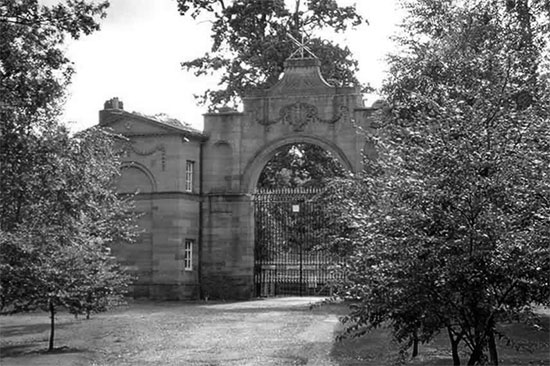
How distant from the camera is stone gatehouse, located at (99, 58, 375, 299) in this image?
100ft

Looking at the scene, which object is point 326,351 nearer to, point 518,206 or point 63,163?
point 63,163

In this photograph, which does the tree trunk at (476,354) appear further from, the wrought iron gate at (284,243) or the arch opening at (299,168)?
the arch opening at (299,168)

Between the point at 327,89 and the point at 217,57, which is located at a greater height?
the point at 217,57

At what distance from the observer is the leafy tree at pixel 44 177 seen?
53.7 feet

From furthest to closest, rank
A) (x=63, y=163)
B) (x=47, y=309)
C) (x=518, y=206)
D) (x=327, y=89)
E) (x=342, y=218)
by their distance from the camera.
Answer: (x=327, y=89) → (x=47, y=309) → (x=63, y=163) → (x=342, y=218) → (x=518, y=206)

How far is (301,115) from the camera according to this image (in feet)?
101

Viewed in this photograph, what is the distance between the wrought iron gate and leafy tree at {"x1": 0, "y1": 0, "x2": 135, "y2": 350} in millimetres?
12146

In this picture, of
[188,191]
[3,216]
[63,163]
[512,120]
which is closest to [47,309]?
[3,216]

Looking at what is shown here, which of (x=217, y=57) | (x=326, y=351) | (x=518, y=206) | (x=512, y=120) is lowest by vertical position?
(x=326, y=351)

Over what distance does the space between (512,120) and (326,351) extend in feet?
24.7

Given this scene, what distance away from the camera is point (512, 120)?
11406 millimetres

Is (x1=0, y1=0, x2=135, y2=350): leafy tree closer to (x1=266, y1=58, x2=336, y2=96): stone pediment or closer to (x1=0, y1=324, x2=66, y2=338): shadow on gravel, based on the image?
(x1=0, y1=324, x2=66, y2=338): shadow on gravel

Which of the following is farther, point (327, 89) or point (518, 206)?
point (327, 89)

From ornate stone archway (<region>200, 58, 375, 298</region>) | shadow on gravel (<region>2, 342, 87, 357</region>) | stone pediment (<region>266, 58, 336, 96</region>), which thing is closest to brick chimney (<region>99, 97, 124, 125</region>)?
ornate stone archway (<region>200, 58, 375, 298</region>)
